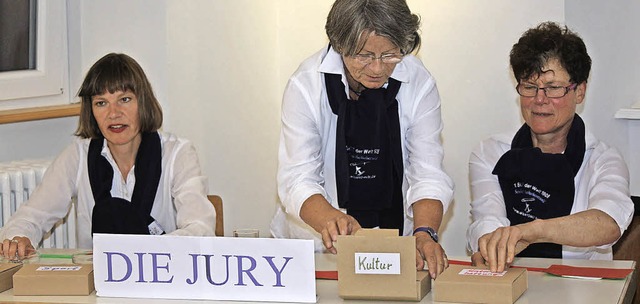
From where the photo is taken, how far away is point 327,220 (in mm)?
2631

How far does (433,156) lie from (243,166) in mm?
1755

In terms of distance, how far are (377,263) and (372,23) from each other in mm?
668

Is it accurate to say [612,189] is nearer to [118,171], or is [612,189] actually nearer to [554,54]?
[554,54]

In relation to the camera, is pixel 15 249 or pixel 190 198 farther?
pixel 190 198

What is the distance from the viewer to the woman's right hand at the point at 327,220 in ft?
8.34

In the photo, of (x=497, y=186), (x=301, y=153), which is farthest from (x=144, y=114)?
(x=497, y=186)

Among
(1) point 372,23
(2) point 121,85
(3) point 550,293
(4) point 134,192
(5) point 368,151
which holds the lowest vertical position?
(3) point 550,293

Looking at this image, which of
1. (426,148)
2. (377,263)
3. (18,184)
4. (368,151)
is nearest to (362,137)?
(368,151)

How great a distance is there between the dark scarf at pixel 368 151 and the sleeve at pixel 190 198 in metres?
0.43

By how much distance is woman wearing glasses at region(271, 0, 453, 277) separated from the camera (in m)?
2.70

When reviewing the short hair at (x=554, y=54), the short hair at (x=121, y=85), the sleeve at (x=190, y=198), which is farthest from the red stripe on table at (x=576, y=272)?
the short hair at (x=121, y=85)

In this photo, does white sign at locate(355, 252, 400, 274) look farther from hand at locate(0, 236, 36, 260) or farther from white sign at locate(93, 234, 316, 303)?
hand at locate(0, 236, 36, 260)

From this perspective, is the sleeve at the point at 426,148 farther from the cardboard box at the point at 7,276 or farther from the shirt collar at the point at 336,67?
the cardboard box at the point at 7,276

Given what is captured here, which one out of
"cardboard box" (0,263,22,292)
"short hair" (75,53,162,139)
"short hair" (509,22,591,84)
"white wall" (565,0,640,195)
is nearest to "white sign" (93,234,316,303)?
"cardboard box" (0,263,22,292)
